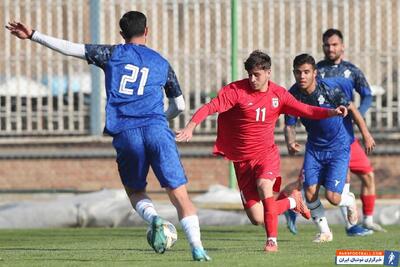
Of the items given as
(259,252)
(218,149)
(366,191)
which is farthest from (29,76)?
(259,252)

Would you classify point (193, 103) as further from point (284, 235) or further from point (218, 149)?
point (218, 149)

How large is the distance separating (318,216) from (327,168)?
573mm

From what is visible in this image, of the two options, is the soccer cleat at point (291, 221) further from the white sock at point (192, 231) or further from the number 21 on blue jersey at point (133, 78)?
the number 21 on blue jersey at point (133, 78)

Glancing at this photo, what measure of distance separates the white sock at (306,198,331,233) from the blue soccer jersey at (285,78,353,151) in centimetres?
61

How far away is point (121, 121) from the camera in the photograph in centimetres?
1157

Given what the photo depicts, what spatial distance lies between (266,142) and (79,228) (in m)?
5.87

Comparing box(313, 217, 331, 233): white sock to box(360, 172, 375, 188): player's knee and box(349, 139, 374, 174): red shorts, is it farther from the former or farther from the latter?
box(360, 172, 375, 188): player's knee

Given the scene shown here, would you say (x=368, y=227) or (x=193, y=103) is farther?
(x=193, y=103)

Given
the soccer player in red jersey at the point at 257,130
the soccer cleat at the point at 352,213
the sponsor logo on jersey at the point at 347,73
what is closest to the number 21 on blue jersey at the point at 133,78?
the soccer player in red jersey at the point at 257,130

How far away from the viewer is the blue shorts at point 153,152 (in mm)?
11430

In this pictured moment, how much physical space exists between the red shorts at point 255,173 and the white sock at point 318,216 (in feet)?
3.43

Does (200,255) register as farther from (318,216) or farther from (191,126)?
(318,216)

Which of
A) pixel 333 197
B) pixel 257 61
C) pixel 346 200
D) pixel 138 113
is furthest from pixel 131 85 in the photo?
pixel 346 200

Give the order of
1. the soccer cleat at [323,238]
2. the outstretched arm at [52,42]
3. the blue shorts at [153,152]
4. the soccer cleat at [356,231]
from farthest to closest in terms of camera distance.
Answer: the soccer cleat at [356,231], the soccer cleat at [323,238], the outstretched arm at [52,42], the blue shorts at [153,152]
